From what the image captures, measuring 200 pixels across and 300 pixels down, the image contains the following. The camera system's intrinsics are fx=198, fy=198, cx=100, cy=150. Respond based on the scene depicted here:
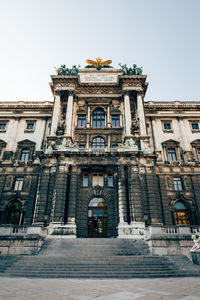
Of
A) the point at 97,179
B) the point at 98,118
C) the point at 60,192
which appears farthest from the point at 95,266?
the point at 98,118

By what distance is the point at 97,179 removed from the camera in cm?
2767

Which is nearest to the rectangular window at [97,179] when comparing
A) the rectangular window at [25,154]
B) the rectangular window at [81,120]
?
the rectangular window at [81,120]

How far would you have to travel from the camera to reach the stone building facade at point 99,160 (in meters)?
24.5

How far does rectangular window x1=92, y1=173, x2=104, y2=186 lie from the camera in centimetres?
2742

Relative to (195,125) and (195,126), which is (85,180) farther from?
(195,125)

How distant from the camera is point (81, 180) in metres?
27.6

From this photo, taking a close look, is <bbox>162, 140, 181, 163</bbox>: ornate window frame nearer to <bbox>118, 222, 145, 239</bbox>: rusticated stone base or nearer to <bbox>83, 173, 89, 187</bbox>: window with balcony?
<bbox>83, 173, 89, 187</bbox>: window with balcony

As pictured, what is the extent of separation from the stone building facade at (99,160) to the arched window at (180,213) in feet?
0.45

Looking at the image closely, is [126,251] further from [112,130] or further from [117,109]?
[117,109]

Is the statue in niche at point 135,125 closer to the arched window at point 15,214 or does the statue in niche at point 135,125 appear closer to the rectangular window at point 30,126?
the rectangular window at point 30,126

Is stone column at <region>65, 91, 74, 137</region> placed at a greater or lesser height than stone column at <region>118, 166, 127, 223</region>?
greater

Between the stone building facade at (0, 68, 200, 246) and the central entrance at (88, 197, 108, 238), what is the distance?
120mm

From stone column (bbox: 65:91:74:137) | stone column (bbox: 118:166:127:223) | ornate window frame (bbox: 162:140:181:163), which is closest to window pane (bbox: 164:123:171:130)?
ornate window frame (bbox: 162:140:181:163)

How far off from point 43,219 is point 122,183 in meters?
10.5
